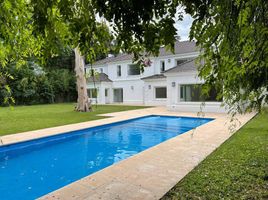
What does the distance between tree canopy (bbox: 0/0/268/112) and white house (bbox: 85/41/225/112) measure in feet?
53.8

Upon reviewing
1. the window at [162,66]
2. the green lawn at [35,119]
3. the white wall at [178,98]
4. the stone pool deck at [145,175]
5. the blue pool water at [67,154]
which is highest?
the window at [162,66]

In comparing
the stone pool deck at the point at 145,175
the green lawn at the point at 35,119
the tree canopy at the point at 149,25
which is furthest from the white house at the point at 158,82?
the tree canopy at the point at 149,25

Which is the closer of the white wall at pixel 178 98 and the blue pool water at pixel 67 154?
the blue pool water at pixel 67 154

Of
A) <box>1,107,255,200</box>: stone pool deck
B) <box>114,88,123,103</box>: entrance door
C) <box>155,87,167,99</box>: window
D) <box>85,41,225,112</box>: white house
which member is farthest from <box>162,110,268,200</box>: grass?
<box>114,88,123,103</box>: entrance door

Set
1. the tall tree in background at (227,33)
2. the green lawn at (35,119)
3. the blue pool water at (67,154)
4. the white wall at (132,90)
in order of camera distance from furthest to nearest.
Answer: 1. the white wall at (132,90)
2. the green lawn at (35,119)
3. the blue pool water at (67,154)
4. the tall tree in background at (227,33)

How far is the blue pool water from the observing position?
623 centimetres

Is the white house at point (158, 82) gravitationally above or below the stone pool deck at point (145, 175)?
above

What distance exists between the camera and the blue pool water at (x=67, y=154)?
623 centimetres

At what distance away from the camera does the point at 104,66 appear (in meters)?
34.8

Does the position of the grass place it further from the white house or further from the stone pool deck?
the white house

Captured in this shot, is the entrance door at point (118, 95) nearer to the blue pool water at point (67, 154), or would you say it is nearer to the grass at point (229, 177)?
the blue pool water at point (67, 154)

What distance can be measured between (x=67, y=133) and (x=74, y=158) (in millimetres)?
2560

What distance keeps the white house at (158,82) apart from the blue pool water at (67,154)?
5.72 metres

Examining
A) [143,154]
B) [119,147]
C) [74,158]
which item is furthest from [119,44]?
[119,147]
